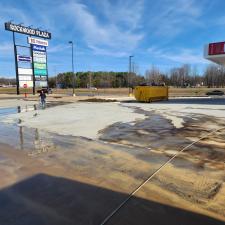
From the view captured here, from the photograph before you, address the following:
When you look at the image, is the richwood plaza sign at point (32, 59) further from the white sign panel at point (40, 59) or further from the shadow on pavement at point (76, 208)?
the shadow on pavement at point (76, 208)

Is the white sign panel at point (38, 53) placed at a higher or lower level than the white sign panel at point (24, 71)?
higher

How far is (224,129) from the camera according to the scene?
12031mm

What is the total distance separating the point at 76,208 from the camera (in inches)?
173

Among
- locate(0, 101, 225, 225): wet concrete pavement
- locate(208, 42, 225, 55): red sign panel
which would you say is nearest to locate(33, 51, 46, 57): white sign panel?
locate(208, 42, 225, 55): red sign panel

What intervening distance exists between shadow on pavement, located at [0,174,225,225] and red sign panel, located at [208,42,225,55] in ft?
92.1

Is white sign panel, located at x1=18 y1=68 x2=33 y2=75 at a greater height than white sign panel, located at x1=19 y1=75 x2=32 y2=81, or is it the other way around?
white sign panel, located at x1=18 y1=68 x2=33 y2=75

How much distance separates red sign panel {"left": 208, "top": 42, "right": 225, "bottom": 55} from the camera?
94.2 feet

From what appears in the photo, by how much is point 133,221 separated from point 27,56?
5220 cm

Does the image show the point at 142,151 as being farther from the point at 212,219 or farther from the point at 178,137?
the point at 212,219

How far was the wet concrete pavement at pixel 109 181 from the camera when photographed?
4.17 meters

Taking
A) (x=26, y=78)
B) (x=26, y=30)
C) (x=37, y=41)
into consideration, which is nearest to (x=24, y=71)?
(x=26, y=78)

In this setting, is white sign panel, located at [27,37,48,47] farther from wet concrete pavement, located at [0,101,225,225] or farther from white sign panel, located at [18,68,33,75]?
wet concrete pavement, located at [0,101,225,225]

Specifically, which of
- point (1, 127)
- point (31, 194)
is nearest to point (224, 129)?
point (31, 194)

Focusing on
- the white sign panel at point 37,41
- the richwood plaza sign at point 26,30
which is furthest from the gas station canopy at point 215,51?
the richwood plaza sign at point 26,30
